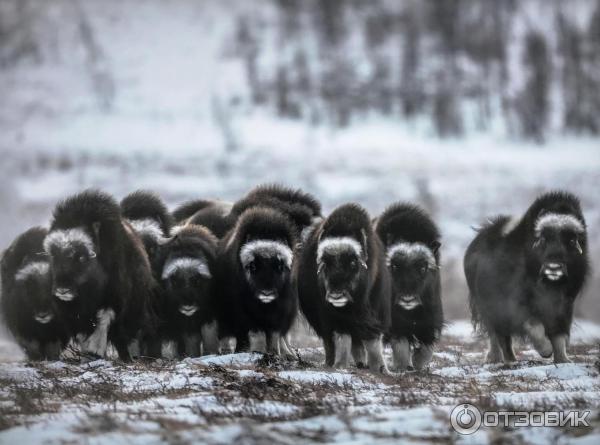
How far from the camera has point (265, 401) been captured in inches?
222

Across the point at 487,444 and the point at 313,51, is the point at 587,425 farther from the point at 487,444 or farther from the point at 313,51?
the point at 313,51

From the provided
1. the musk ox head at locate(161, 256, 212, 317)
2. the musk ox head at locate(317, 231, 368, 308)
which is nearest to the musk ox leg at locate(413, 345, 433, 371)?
the musk ox head at locate(317, 231, 368, 308)

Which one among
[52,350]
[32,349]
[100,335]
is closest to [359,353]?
[100,335]

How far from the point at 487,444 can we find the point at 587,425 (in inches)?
29.7

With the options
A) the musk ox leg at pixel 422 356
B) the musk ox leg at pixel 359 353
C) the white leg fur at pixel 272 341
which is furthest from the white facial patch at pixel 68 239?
the musk ox leg at pixel 422 356

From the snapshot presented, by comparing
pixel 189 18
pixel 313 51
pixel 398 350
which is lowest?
pixel 398 350

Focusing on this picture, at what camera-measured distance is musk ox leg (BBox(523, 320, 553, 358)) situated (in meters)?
9.40

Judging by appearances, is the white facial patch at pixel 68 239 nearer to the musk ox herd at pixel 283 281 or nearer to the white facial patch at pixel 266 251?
the musk ox herd at pixel 283 281

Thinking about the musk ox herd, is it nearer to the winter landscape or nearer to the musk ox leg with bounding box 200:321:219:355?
the musk ox leg with bounding box 200:321:219:355

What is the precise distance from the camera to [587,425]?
4.90 m

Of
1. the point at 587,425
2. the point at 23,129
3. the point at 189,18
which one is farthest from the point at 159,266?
the point at 189,18

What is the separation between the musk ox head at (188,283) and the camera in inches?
361

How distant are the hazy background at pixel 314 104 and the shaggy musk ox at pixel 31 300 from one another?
40.8 ft

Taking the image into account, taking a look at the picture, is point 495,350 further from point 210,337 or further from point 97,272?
point 97,272
